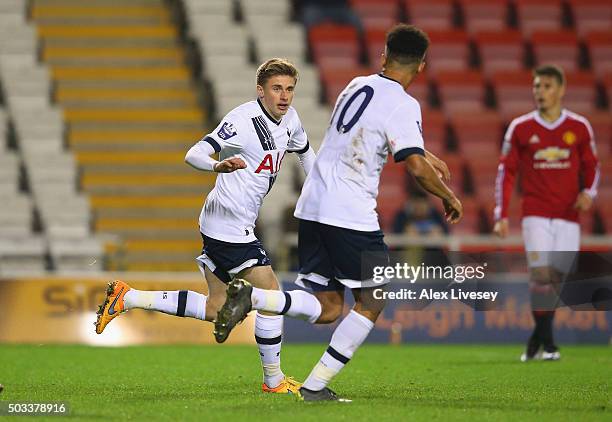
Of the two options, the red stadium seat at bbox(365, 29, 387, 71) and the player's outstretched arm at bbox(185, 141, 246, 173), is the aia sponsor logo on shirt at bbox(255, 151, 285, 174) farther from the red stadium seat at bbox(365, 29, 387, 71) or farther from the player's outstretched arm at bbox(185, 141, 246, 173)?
the red stadium seat at bbox(365, 29, 387, 71)

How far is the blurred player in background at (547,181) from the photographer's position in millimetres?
9656

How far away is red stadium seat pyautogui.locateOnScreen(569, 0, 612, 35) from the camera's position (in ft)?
55.6

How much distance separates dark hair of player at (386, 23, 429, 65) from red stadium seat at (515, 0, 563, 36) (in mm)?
11068

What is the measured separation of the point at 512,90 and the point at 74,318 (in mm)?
7027

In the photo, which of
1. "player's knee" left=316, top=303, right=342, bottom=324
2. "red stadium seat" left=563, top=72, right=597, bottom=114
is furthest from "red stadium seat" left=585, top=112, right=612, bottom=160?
"player's knee" left=316, top=303, right=342, bottom=324

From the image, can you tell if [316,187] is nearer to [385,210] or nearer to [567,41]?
[385,210]

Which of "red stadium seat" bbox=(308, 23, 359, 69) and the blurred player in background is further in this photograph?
"red stadium seat" bbox=(308, 23, 359, 69)

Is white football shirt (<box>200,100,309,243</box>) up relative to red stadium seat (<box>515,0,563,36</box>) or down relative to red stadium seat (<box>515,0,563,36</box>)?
down

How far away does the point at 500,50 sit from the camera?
16.4 metres

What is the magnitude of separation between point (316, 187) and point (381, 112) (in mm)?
532

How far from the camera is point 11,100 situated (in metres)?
15.0

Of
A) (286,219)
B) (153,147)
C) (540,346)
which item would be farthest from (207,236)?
(153,147)

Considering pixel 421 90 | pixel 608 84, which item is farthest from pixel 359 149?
pixel 608 84

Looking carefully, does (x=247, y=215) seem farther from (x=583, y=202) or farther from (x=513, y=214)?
(x=513, y=214)
